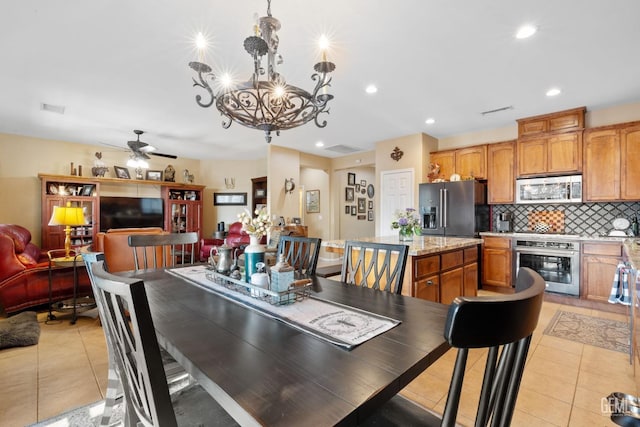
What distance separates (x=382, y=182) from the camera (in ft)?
19.4

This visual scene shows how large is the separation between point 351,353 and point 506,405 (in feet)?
1.40

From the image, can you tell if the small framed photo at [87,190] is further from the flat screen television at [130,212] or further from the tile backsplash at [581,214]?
the tile backsplash at [581,214]

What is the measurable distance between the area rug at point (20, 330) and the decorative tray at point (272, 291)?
239 centimetres

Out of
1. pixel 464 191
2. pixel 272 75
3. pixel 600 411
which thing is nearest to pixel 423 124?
pixel 464 191

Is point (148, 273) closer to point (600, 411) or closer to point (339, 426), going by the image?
point (339, 426)

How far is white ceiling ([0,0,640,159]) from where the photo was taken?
2141 mm

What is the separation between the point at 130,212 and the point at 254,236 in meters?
6.19

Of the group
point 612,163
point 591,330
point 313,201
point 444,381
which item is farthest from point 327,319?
point 313,201

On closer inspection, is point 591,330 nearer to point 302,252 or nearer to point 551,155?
point 551,155

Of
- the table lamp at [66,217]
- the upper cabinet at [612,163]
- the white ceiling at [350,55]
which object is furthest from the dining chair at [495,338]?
the upper cabinet at [612,163]

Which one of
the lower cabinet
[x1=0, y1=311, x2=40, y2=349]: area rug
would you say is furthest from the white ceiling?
[x1=0, y1=311, x2=40, y2=349]: area rug

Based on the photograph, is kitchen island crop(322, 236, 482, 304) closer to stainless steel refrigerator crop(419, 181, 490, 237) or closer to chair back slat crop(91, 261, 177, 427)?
stainless steel refrigerator crop(419, 181, 490, 237)

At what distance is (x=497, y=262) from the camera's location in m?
4.44

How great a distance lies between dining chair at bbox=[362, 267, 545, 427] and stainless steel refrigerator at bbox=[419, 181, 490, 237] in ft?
14.2
